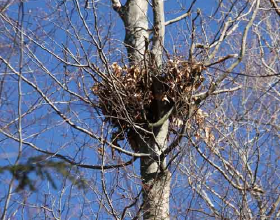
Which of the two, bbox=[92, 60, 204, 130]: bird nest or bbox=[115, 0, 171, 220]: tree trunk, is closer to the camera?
bbox=[115, 0, 171, 220]: tree trunk

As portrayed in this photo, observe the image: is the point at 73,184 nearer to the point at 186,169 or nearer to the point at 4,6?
the point at 4,6

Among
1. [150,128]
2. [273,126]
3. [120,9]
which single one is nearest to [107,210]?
[150,128]

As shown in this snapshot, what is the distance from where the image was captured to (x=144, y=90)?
Result: 18.5 feet

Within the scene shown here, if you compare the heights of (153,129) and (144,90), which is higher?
(144,90)

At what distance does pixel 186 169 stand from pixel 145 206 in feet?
4.49

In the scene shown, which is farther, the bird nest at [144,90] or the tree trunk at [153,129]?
the bird nest at [144,90]

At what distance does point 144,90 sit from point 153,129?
34 cm

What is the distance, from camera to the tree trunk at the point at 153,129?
16.8ft

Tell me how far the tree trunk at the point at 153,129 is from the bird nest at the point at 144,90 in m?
0.06

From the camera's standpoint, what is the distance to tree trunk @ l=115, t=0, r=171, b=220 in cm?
513

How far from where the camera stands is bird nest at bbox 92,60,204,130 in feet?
17.9

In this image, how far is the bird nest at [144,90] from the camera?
5445 mm

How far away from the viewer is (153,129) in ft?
18.6

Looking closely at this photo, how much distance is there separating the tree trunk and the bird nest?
0.06 metres
